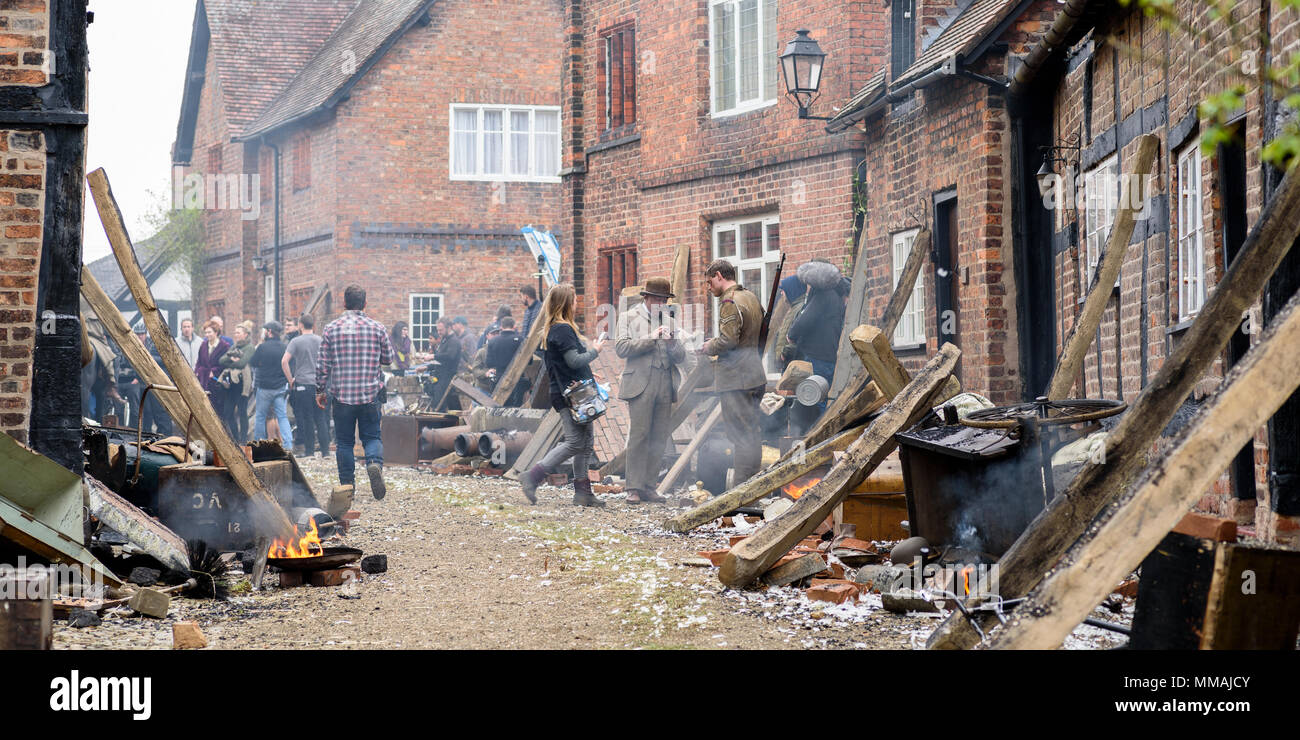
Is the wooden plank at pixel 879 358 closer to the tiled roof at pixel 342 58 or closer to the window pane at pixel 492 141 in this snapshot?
the window pane at pixel 492 141

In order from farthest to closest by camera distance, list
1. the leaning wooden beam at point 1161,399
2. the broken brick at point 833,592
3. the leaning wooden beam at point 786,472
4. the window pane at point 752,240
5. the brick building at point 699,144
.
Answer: the window pane at point 752,240
the brick building at point 699,144
the leaning wooden beam at point 786,472
the broken brick at point 833,592
the leaning wooden beam at point 1161,399

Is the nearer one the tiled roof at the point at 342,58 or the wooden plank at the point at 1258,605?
the wooden plank at the point at 1258,605

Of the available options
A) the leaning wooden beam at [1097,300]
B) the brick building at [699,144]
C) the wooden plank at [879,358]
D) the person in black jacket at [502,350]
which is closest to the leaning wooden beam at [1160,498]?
the leaning wooden beam at [1097,300]

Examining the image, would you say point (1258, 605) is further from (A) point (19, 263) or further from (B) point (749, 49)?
(B) point (749, 49)

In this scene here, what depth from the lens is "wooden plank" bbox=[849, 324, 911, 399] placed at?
832cm

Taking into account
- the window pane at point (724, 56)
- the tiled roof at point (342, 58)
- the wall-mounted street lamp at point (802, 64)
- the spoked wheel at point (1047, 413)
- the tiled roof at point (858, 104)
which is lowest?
the spoked wheel at point (1047, 413)

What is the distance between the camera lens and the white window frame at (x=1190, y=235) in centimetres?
742

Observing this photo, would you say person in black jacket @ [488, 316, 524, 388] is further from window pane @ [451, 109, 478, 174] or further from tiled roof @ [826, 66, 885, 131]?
window pane @ [451, 109, 478, 174]

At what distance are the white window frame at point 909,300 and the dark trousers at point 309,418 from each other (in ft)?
26.3

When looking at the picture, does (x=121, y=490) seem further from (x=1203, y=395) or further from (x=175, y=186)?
(x=175, y=186)

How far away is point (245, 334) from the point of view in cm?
2088

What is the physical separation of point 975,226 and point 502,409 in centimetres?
713

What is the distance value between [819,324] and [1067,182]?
3114 millimetres
